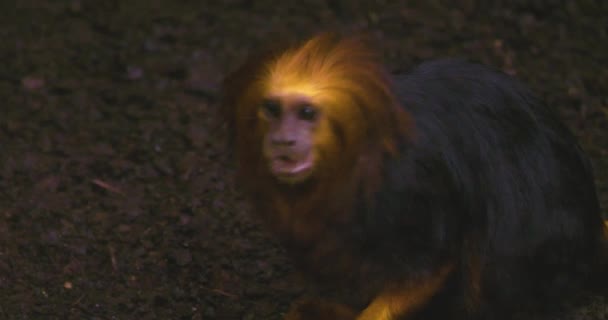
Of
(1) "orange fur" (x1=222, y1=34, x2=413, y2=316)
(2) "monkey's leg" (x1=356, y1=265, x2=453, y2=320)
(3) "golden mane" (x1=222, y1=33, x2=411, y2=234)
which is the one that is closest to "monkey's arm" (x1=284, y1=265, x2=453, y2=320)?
(2) "monkey's leg" (x1=356, y1=265, x2=453, y2=320)

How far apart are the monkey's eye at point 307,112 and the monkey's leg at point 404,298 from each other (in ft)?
2.33

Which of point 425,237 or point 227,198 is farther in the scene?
point 227,198

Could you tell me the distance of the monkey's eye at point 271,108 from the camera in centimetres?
317

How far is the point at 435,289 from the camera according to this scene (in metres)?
3.53

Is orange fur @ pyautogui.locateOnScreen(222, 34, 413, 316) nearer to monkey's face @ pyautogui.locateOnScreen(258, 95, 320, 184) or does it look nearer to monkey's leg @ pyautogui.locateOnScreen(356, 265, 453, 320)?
monkey's face @ pyautogui.locateOnScreen(258, 95, 320, 184)

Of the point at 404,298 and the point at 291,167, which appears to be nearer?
the point at 291,167

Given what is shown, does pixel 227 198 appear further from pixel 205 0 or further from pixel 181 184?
pixel 205 0

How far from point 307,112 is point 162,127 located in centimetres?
215

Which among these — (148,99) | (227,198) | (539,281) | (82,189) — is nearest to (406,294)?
(539,281)

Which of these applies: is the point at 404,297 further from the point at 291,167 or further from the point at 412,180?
the point at 291,167

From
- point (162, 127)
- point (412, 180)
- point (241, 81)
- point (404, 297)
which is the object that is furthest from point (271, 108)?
Result: point (162, 127)

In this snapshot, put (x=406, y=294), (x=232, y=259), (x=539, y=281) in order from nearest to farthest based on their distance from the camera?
1. (x=406, y=294)
2. (x=539, y=281)
3. (x=232, y=259)

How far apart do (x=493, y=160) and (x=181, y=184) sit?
5.89 feet

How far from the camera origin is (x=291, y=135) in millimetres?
3121
